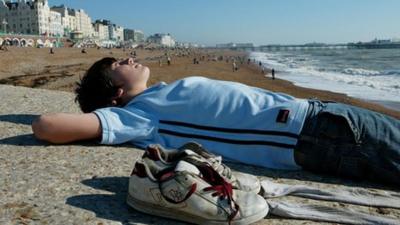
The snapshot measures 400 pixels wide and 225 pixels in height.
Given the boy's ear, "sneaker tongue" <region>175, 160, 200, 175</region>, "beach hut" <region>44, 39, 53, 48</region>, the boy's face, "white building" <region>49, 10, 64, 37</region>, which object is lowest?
"beach hut" <region>44, 39, 53, 48</region>

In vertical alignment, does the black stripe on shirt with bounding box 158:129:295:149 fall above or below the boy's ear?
below

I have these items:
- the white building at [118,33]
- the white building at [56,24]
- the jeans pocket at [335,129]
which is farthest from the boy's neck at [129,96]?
the white building at [118,33]

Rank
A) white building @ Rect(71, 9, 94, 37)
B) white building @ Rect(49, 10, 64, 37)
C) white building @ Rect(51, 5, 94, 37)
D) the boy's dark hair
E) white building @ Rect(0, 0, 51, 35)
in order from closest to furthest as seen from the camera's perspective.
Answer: the boy's dark hair → white building @ Rect(0, 0, 51, 35) → white building @ Rect(49, 10, 64, 37) → white building @ Rect(51, 5, 94, 37) → white building @ Rect(71, 9, 94, 37)

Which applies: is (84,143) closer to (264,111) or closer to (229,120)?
(229,120)

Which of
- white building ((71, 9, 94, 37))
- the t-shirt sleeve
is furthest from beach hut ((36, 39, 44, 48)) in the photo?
the t-shirt sleeve

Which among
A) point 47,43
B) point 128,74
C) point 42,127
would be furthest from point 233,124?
point 47,43

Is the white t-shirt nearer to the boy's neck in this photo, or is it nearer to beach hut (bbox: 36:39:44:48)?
the boy's neck

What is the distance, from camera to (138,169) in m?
2.19

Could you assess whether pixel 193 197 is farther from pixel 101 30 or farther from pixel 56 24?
pixel 101 30

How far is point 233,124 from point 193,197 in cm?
97

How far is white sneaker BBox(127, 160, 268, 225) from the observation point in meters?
2.01

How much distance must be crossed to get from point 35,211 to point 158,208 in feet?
1.85

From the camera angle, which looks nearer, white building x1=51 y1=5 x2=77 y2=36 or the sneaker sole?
the sneaker sole

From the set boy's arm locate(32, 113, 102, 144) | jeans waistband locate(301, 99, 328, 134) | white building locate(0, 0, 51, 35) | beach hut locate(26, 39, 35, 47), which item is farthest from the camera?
white building locate(0, 0, 51, 35)
